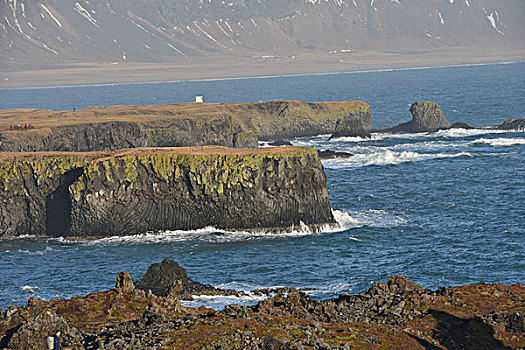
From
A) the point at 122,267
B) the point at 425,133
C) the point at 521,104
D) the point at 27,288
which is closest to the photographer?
the point at 27,288

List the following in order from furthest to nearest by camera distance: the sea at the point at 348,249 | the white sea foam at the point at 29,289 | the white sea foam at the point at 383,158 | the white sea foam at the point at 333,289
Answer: the white sea foam at the point at 383,158, the sea at the point at 348,249, the white sea foam at the point at 29,289, the white sea foam at the point at 333,289

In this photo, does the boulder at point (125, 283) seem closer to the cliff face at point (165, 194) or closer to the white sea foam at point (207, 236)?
the white sea foam at point (207, 236)

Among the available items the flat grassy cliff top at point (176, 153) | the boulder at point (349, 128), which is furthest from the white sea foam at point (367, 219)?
the boulder at point (349, 128)

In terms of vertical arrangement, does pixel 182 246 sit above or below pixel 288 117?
below

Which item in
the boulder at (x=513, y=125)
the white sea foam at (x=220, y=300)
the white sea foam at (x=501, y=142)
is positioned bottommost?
the white sea foam at (x=220, y=300)

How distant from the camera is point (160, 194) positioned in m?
72.5

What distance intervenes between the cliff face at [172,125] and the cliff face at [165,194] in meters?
27.2

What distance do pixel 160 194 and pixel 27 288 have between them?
19.9 m

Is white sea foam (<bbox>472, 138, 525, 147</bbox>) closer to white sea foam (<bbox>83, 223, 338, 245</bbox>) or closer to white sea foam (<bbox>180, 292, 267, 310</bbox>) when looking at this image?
white sea foam (<bbox>83, 223, 338, 245</bbox>)

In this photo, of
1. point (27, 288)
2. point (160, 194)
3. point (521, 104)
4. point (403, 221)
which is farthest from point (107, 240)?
point (521, 104)

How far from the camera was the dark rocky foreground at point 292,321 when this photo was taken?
100 ft

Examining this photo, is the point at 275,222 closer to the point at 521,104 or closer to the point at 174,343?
the point at 174,343

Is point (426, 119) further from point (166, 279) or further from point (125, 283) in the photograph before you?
point (125, 283)

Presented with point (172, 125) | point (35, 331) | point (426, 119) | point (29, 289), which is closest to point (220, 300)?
point (29, 289)
